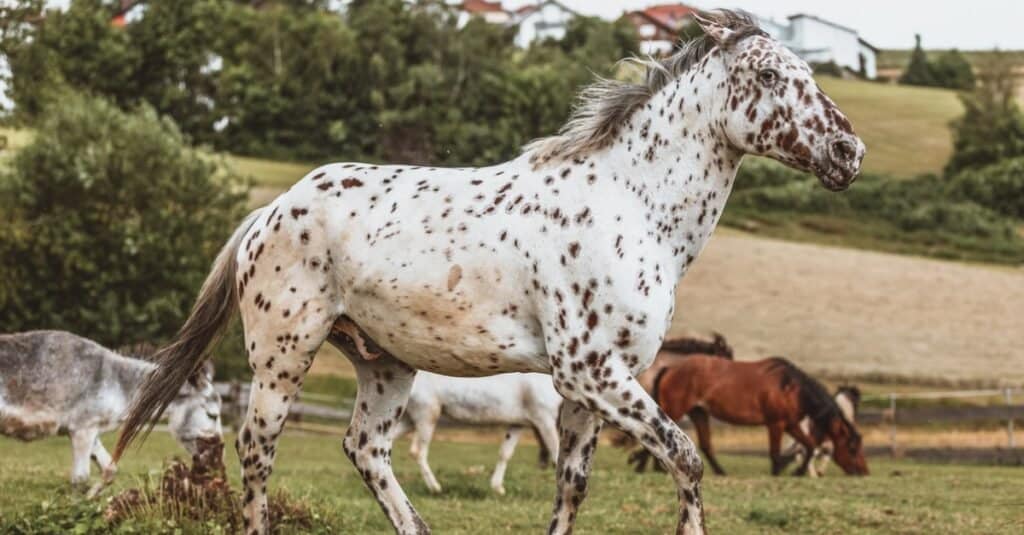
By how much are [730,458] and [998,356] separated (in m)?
17.9

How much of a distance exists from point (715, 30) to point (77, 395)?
340 inches

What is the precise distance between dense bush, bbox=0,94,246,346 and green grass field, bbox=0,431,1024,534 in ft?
49.4

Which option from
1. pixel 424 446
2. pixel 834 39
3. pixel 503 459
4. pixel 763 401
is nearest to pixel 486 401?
pixel 424 446

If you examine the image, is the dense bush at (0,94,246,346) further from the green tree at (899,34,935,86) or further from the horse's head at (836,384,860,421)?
the green tree at (899,34,935,86)

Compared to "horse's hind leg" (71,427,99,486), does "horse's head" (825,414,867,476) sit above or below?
below

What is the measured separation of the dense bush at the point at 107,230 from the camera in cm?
3572

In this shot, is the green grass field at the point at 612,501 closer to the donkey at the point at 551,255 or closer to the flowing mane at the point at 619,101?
the donkey at the point at 551,255

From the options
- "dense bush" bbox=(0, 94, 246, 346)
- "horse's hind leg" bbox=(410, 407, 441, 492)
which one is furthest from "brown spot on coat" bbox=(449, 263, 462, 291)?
"dense bush" bbox=(0, 94, 246, 346)

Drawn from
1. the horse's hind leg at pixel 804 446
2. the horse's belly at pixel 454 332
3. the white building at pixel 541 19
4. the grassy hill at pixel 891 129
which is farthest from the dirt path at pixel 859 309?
the white building at pixel 541 19

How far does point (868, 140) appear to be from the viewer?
78.2 meters

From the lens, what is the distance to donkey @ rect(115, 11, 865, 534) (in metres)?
6.12

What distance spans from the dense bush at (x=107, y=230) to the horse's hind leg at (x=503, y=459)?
20.7 meters

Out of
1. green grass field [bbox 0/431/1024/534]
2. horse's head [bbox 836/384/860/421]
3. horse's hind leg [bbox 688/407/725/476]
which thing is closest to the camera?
green grass field [bbox 0/431/1024/534]

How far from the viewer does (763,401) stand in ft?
68.7
